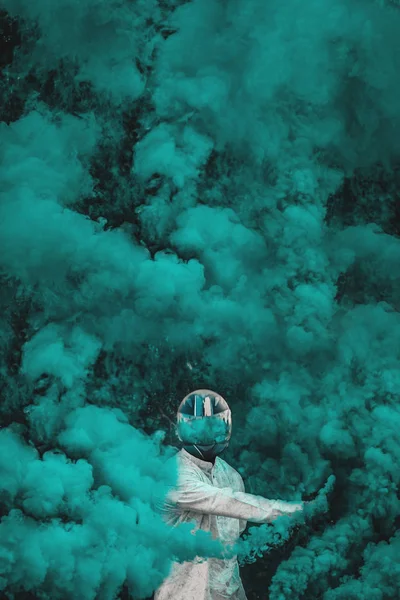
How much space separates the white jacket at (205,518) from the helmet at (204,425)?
0.04 meters

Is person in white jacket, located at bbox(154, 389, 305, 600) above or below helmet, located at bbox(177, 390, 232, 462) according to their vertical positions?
below

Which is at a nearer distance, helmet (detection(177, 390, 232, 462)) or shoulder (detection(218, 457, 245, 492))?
helmet (detection(177, 390, 232, 462))

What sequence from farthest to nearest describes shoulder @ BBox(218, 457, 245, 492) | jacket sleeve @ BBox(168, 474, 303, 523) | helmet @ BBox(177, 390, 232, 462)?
shoulder @ BBox(218, 457, 245, 492)
helmet @ BBox(177, 390, 232, 462)
jacket sleeve @ BBox(168, 474, 303, 523)

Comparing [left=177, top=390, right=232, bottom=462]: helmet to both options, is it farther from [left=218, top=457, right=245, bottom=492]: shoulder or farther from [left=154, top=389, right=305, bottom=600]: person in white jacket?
[left=218, top=457, right=245, bottom=492]: shoulder

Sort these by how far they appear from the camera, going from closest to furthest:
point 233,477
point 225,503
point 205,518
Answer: point 225,503 < point 205,518 < point 233,477

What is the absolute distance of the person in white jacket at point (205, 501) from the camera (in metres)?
2.40

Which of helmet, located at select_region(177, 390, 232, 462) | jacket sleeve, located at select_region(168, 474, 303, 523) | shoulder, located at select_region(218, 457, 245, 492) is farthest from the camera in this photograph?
shoulder, located at select_region(218, 457, 245, 492)

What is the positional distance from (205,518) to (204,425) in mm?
276

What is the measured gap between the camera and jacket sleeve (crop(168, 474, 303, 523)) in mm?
2326

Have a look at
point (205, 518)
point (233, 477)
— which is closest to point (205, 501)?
point (205, 518)

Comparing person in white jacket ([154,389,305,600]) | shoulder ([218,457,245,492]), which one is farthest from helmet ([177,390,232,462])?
shoulder ([218,457,245,492])

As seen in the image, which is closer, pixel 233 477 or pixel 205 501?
pixel 205 501

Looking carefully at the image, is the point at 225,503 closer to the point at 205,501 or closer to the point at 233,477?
the point at 205,501

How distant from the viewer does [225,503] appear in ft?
7.82
